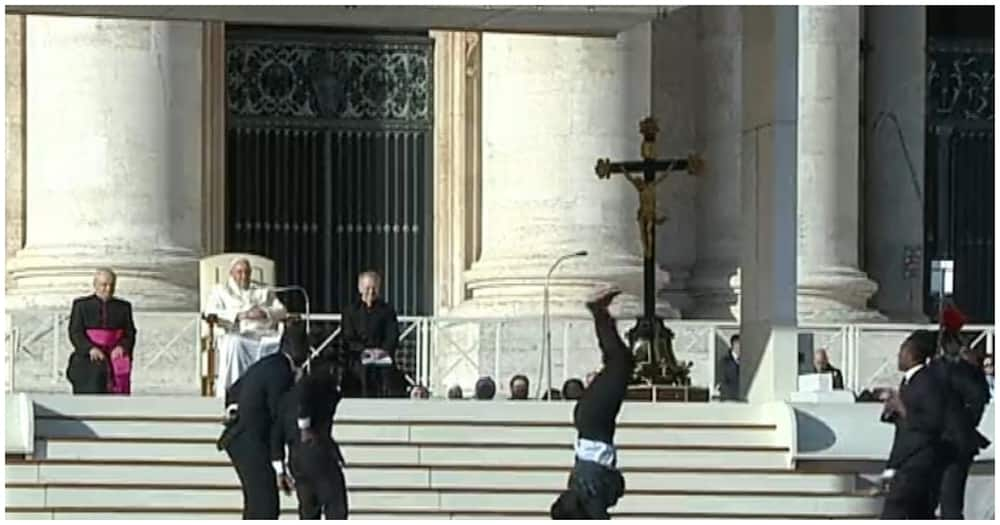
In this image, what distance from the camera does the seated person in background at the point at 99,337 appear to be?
88.2 feet

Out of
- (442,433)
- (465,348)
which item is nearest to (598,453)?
(442,433)

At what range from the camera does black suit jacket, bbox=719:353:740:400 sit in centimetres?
3014

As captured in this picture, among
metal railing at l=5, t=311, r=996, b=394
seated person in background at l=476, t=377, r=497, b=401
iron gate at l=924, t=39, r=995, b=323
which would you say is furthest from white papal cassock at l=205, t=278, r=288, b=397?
iron gate at l=924, t=39, r=995, b=323

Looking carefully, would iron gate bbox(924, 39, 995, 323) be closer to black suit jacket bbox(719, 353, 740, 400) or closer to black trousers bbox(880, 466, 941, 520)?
black suit jacket bbox(719, 353, 740, 400)

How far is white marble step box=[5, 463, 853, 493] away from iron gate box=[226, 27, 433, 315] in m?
10.9

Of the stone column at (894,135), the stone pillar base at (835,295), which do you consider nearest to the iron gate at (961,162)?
the stone column at (894,135)

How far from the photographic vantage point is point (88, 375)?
26938 mm

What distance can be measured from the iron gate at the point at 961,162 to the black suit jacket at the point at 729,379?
18.2ft

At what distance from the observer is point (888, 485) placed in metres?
21.2

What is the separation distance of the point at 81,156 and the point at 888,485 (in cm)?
1131

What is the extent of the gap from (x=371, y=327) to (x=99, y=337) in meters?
2.05

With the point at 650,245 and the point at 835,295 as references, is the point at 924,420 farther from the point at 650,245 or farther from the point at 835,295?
the point at 835,295

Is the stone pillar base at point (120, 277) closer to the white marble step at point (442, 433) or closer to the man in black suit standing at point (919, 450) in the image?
the white marble step at point (442, 433)

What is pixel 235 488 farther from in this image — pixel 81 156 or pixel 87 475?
pixel 81 156
